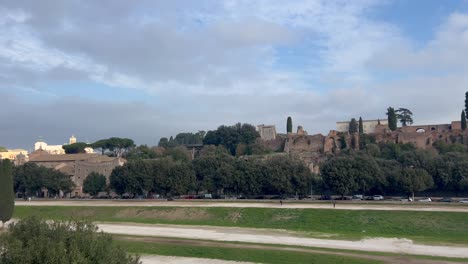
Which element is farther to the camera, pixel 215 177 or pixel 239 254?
pixel 215 177

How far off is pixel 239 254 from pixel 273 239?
5.59 metres

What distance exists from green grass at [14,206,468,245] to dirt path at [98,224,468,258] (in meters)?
2.08

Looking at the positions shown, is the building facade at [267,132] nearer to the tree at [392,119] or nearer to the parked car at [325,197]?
the tree at [392,119]

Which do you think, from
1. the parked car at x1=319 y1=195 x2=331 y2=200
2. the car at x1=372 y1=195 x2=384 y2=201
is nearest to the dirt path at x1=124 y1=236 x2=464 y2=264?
the parked car at x1=319 y1=195 x2=331 y2=200

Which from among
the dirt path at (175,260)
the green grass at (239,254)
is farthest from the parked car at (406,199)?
the dirt path at (175,260)

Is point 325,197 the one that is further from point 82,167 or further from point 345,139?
point 82,167

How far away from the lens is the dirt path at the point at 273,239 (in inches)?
1075

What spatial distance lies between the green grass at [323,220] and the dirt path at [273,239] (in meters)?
2.08

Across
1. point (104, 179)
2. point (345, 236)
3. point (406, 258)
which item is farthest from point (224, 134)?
point (406, 258)

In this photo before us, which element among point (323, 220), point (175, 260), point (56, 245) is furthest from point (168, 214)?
point (56, 245)

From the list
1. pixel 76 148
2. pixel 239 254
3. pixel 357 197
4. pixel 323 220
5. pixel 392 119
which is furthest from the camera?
pixel 76 148

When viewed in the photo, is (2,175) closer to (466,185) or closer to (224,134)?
(466,185)

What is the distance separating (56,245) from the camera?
39.1 ft

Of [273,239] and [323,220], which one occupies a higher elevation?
[323,220]
